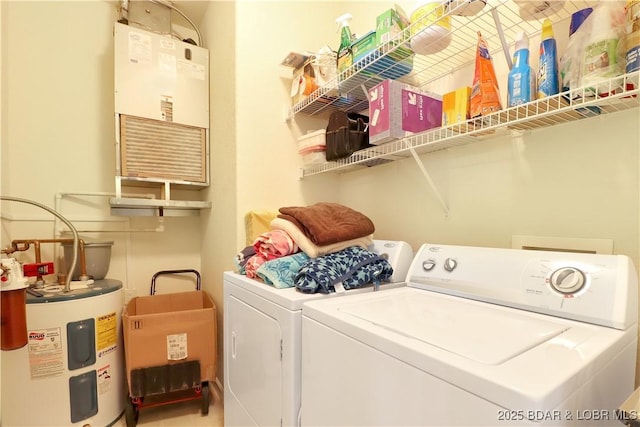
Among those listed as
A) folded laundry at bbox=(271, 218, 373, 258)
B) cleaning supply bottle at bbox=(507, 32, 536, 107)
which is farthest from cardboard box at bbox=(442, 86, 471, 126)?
folded laundry at bbox=(271, 218, 373, 258)

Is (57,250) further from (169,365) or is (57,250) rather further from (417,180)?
(417,180)

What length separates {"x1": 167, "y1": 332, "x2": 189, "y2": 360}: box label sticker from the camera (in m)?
1.80

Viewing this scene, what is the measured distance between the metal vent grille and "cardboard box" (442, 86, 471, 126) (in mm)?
1641

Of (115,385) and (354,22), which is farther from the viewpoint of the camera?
(354,22)

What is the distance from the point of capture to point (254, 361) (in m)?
1.17

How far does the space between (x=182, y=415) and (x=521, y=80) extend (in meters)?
2.47

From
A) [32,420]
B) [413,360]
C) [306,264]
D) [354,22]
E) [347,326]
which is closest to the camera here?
[413,360]

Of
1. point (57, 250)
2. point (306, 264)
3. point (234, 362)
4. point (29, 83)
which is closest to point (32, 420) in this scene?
point (57, 250)

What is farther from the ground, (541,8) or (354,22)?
(354,22)

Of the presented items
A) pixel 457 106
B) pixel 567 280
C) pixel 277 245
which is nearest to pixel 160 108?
pixel 277 245

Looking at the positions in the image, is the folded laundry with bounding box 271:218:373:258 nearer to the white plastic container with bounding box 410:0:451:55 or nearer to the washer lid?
the washer lid

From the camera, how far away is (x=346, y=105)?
→ 1.85m

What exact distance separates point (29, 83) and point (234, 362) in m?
2.27

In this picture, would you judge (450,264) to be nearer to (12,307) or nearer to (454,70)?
(454,70)
